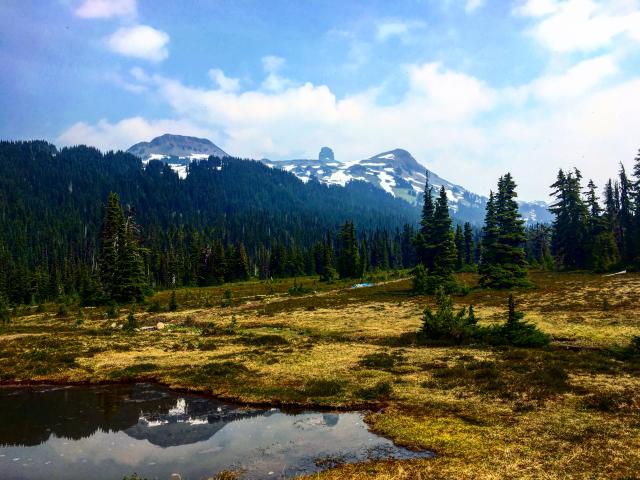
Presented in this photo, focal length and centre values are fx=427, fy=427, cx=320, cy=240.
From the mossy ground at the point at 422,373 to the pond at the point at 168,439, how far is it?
1.36 meters

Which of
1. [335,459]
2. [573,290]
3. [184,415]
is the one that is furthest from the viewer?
[573,290]

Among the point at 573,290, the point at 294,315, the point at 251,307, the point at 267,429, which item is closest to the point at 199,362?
the point at 267,429

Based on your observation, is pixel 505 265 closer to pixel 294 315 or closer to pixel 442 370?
pixel 294 315

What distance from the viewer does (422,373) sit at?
79.3 feet

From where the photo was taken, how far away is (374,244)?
170 m

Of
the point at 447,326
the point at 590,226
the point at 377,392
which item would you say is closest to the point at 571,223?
the point at 590,226

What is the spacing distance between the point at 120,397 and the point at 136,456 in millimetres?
8228

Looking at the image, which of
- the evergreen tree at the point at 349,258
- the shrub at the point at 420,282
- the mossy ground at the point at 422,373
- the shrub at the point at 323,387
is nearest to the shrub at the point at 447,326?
the mossy ground at the point at 422,373

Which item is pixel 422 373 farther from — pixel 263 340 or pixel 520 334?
pixel 263 340

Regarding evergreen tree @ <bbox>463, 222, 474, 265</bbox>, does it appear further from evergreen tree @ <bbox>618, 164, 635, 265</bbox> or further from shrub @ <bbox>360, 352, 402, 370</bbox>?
shrub @ <bbox>360, 352, 402, 370</bbox>

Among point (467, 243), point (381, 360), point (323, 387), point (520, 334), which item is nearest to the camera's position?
point (323, 387)

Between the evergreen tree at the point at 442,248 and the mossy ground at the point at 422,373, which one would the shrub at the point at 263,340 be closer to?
the mossy ground at the point at 422,373

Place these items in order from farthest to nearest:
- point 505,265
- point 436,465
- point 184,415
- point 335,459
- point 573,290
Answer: point 505,265 → point 573,290 → point 184,415 → point 335,459 → point 436,465

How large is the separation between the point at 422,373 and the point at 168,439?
A: 1388cm
